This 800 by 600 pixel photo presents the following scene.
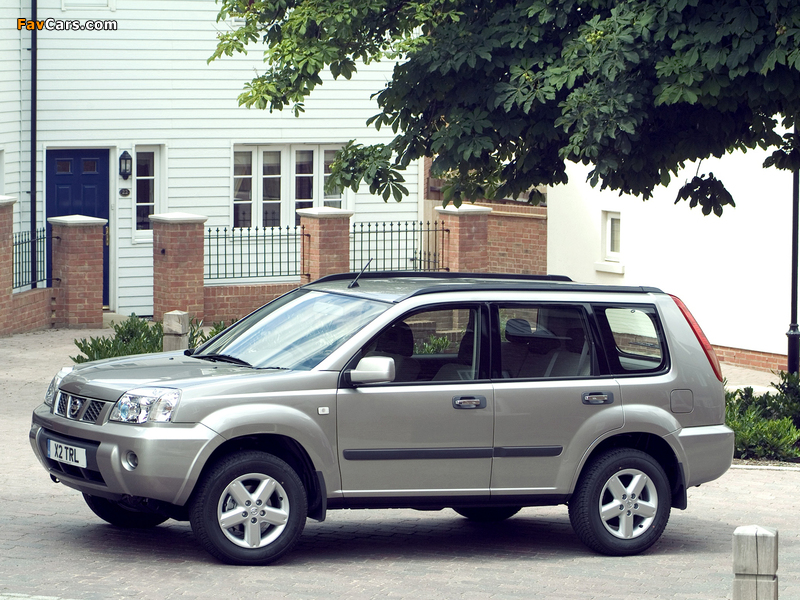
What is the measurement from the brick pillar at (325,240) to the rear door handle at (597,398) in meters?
13.3

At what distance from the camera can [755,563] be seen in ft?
16.8

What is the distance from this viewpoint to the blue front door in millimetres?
21203

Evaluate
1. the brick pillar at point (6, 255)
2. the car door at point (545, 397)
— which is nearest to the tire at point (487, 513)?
the car door at point (545, 397)

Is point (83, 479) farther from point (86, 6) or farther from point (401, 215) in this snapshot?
point (401, 215)

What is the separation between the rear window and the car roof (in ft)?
0.46

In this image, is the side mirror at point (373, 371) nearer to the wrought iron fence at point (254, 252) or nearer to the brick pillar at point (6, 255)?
the brick pillar at point (6, 255)

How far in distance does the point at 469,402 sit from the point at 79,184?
15.1 metres

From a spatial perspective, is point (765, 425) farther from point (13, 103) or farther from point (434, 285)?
point (13, 103)

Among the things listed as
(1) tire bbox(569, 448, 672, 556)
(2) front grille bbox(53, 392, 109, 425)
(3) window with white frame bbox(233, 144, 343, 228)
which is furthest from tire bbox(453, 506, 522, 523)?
(3) window with white frame bbox(233, 144, 343, 228)

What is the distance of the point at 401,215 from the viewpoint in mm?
24125

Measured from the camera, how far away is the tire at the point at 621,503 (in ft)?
26.0

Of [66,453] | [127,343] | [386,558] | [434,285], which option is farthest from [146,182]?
[386,558]

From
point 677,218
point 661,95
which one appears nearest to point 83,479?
point 661,95

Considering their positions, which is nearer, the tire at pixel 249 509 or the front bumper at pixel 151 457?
the front bumper at pixel 151 457
